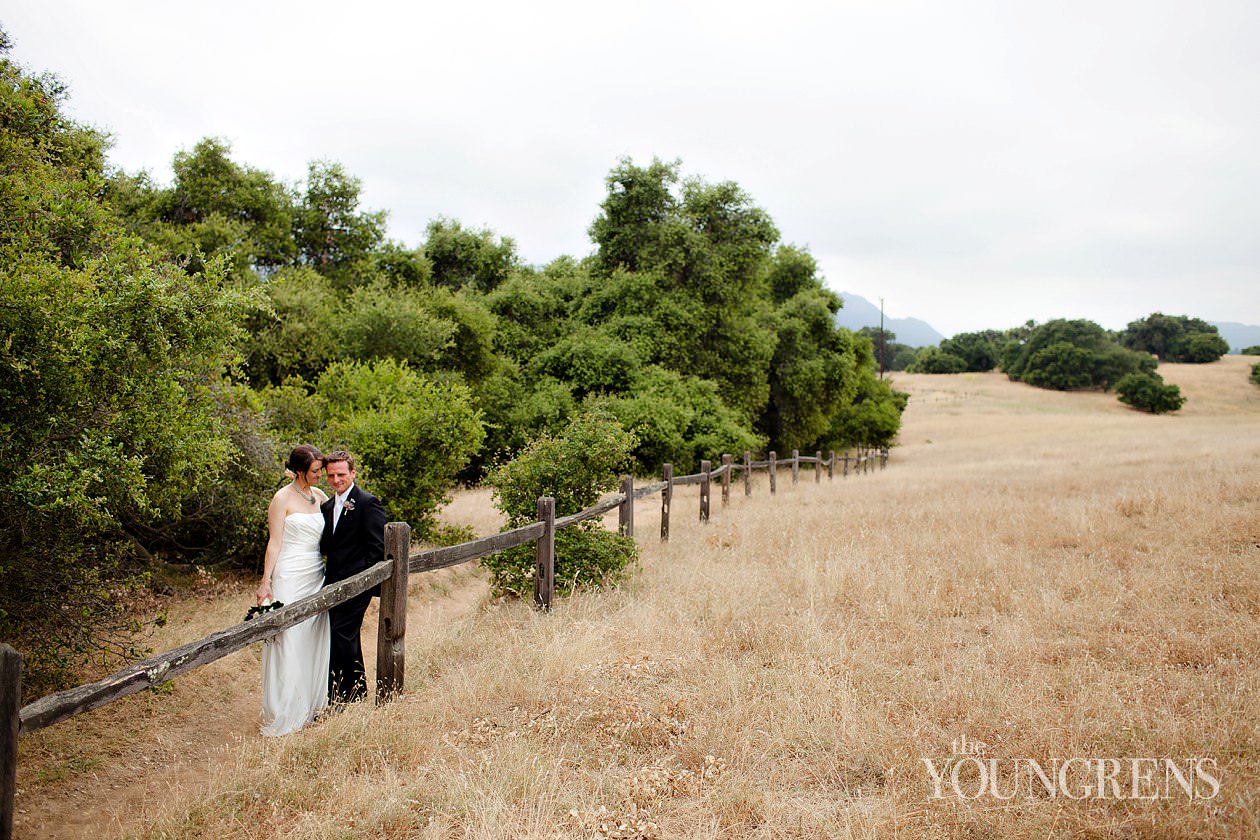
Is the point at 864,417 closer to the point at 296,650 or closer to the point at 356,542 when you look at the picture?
the point at 356,542

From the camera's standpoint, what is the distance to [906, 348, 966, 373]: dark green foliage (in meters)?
108

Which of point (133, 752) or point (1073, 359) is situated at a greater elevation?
point (1073, 359)

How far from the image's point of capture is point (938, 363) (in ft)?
359

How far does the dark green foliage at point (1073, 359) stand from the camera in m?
80.5

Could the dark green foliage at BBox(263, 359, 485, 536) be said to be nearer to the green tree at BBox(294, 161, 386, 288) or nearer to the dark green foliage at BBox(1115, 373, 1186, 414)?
the green tree at BBox(294, 161, 386, 288)

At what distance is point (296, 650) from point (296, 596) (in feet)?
1.48

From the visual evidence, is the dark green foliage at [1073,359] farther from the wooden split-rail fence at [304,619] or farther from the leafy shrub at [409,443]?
the wooden split-rail fence at [304,619]

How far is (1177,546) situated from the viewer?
8.41 meters

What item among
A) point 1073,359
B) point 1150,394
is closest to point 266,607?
point 1150,394

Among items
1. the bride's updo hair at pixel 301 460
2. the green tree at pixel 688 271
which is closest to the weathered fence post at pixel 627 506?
the bride's updo hair at pixel 301 460

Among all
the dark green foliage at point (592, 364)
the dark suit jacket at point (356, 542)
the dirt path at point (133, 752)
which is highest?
the dark green foliage at point (592, 364)

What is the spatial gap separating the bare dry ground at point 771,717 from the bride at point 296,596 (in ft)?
1.92

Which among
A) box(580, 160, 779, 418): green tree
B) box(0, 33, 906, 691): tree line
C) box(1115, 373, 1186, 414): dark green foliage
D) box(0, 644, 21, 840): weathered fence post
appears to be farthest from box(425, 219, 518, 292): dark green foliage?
box(1115, 373, 1186, 414): dark green foliage

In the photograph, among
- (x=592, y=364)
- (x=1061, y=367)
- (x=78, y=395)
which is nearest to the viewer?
(x=78, y=395)
